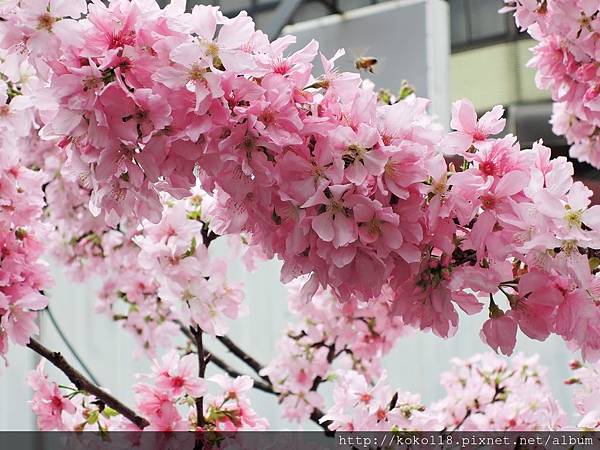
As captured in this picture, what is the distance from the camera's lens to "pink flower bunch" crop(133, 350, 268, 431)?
106 centimetres

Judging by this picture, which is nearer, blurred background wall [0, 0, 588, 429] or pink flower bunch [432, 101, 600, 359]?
pink flower bunch [432, 101, 600, 359]

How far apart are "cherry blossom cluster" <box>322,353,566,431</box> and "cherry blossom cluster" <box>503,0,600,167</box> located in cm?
40

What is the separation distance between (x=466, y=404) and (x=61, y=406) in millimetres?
785

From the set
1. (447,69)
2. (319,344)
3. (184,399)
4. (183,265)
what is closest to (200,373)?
(184,399)

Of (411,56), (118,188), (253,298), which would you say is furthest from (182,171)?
(253,298)

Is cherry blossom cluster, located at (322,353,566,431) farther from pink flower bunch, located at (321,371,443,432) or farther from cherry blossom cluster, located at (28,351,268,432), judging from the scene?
cherry blossom cluster, located at (28,351,268,432)

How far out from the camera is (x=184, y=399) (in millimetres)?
1094

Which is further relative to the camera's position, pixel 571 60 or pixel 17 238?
pixel 571 60

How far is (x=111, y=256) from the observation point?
5.49ft

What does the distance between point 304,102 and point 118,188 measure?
0.58 feet

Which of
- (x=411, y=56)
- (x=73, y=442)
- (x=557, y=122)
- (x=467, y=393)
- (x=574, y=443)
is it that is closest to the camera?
(x=574, y=443)

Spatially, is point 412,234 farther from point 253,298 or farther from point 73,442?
point 253,298

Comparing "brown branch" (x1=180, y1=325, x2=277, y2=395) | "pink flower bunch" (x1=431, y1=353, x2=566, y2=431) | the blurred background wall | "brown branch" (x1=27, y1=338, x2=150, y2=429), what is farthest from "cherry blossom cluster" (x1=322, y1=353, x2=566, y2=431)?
the blurred background wall

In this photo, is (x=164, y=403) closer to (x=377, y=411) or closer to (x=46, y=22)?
(x=377, y=411)
